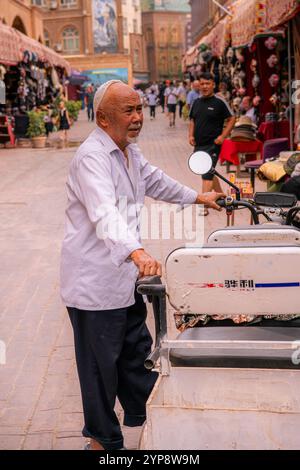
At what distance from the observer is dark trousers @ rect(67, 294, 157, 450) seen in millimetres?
3006

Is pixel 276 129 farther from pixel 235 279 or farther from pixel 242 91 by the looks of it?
pixel 235 279

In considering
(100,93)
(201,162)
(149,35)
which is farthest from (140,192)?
(149,35)

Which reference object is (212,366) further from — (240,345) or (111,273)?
(111,273)

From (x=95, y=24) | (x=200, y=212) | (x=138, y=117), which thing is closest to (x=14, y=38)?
(x=200, y=212)

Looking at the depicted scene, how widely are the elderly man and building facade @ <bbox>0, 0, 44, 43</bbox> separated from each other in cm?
2694

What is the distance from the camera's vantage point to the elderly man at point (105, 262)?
9.14ft

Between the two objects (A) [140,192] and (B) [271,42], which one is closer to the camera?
(A) [140,192]

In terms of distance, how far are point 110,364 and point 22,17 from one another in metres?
32.4

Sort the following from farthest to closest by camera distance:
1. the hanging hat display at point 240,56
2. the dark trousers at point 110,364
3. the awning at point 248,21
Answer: the hanging hat display at point 240,56 < the awning at point 248,21 < the dark trousers at point 110,364

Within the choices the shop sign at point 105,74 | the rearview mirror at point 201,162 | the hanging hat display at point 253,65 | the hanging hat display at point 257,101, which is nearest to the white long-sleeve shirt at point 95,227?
the rearview mirror at point 201,162

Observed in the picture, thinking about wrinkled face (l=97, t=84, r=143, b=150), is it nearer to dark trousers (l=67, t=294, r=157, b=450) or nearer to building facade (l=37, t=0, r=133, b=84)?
dark trousers (l=67, t=294, r=157, b=450)

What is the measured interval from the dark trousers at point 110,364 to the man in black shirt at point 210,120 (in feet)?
19.8

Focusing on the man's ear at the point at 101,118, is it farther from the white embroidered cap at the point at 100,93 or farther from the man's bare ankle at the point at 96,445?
the man's bare ankle at the point at 96,445

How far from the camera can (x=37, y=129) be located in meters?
21.9
